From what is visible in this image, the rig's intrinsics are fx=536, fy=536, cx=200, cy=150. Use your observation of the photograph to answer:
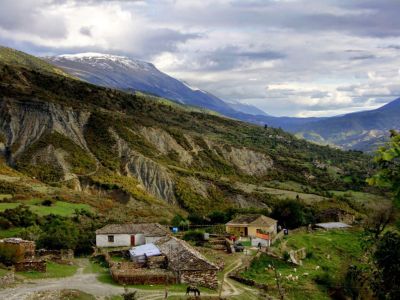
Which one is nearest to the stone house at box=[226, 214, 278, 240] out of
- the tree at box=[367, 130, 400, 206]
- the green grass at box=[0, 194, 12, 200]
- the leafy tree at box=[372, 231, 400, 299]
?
the green grass at box=[0, 194, 12, 200]

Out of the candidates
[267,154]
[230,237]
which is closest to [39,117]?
[267,154]

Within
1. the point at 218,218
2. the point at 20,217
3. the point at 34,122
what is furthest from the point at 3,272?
the point at 34,122

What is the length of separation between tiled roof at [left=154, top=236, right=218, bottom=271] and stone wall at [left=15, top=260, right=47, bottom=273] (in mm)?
7440

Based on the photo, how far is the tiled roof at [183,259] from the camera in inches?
1230

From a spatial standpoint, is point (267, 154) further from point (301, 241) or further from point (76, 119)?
point (301, 241)

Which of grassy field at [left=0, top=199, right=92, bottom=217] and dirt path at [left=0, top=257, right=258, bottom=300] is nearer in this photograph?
dirt path at [left=0, top=257, right=258, bottom=300]

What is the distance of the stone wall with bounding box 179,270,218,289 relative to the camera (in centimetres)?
3083

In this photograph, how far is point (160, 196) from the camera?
100 m

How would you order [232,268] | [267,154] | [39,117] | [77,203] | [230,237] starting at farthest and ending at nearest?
[267,154]
[39,117]
[77,203]
[230,237]
[232,268]

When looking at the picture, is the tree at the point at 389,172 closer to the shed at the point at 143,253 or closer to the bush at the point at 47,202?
the shed at the point at 143,253

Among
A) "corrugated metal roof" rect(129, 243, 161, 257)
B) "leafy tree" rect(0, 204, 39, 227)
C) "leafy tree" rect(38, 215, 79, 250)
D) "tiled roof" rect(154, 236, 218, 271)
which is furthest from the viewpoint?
"leafy tree" rect(0, 204, 39, 227)

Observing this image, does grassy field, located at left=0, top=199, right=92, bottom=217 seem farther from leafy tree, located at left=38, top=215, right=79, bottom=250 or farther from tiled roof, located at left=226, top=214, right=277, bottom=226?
tiled roof, located at left=226, top=214, right=277, bottom=226

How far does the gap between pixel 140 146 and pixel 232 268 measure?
80.0 metres

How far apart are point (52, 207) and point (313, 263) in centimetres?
3241
